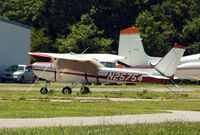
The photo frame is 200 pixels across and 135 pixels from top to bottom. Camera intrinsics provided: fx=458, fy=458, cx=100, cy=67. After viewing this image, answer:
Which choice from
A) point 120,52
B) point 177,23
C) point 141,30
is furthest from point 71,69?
point 177,23

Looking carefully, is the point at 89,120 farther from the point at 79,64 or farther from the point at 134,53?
the point at 134,53

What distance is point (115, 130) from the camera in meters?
11.2

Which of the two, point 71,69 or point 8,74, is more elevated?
point 71,69

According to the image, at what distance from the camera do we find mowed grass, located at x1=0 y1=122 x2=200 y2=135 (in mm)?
10635

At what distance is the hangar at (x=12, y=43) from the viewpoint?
50.3 metres

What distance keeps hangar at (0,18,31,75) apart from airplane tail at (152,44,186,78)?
27.1 m

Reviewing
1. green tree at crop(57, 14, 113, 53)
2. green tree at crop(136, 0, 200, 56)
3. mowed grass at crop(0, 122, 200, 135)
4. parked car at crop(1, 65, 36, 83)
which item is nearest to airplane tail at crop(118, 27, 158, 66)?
parked car at crop(1, 65, 36, 83)

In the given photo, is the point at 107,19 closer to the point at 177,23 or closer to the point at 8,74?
the point at 177,23

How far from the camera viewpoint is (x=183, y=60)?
116 feet

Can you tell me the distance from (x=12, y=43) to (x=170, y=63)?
1179 inches

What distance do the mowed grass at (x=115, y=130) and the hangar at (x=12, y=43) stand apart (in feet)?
130

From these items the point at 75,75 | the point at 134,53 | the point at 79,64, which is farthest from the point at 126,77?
the point at 134,53

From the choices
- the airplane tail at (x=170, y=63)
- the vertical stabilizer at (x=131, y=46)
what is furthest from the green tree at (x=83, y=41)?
the airplane tail at (x=170, y=63)

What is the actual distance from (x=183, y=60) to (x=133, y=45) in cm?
405
